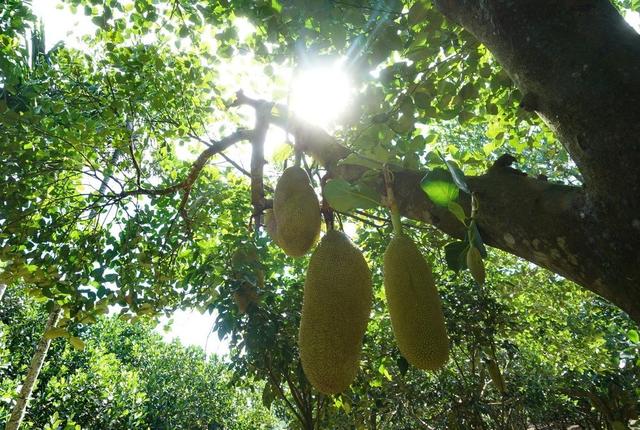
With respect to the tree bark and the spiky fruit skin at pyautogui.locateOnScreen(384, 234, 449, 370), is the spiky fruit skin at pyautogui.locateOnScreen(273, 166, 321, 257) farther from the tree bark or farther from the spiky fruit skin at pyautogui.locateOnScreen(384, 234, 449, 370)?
the tree bark

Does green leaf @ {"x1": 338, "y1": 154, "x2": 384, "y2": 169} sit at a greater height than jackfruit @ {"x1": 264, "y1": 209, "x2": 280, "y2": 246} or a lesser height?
lesser

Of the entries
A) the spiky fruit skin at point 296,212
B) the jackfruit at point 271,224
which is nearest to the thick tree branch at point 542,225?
the spiky fruit skin at point 296,212

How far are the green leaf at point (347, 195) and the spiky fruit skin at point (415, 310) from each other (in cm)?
15

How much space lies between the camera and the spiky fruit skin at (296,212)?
3.88ft

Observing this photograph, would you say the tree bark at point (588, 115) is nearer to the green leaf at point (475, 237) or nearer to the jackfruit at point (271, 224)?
the green leaf at point (475, 237)

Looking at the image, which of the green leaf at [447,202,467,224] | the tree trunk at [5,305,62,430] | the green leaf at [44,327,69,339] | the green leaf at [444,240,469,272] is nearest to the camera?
the green leaf at [447,202,467,224]

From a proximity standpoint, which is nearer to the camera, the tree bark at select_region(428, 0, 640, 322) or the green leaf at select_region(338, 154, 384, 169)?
the tree bark at select_region(428, 0, 640, 322)

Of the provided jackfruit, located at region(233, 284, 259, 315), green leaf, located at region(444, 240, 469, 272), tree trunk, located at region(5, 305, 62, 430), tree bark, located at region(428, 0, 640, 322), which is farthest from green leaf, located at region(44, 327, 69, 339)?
tree bark, located at region(428, 0, 640, 322)

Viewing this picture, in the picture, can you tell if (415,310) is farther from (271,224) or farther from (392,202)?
(271,224)

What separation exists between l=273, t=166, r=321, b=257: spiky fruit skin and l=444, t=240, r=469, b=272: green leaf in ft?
1.42

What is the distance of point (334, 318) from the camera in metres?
0.91

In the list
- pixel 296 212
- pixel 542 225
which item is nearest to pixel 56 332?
pixel 296 212

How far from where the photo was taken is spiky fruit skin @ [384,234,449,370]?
0.85 metres

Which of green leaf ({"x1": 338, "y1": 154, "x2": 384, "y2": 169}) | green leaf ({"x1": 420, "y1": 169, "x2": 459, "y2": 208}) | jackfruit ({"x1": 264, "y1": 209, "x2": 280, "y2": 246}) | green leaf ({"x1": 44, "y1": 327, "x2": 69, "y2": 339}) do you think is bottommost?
green leaf ({"x1": 44, "y1": 327, "x2": 69, "y2": 339})
